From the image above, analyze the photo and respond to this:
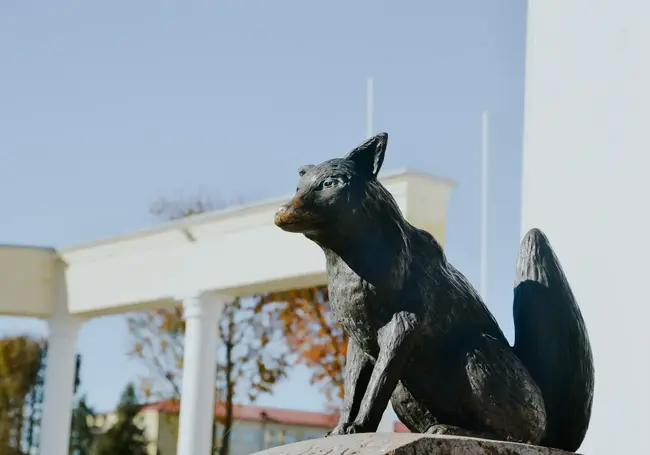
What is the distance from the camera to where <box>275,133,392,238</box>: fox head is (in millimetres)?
2275

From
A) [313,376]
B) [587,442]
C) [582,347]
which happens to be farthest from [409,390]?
[313,376]

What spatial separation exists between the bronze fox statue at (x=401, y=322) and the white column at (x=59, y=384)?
10.5m

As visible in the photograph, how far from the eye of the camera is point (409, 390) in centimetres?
232

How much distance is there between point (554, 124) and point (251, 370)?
33.6 ft

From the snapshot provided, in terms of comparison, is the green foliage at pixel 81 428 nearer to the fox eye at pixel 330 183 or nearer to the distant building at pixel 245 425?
the distant building at pixel 245 425

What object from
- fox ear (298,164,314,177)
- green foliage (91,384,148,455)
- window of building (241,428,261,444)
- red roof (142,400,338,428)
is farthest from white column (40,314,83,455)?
fox ear (298,164,314,177)

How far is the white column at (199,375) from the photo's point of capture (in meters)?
10.3

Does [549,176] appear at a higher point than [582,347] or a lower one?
higher

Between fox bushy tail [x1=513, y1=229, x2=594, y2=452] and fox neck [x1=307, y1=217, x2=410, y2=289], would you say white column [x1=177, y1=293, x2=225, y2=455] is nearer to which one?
fox bushy tail [x1=513, y1=229, x2=594, y2=452]

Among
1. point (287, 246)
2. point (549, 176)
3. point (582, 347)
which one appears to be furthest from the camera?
point (287, 246)

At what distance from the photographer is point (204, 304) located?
420 inches

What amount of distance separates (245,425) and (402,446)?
13.6 meters

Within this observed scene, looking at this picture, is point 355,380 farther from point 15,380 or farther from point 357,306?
point 15,380

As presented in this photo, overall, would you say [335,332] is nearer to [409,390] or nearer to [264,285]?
[264,285]
